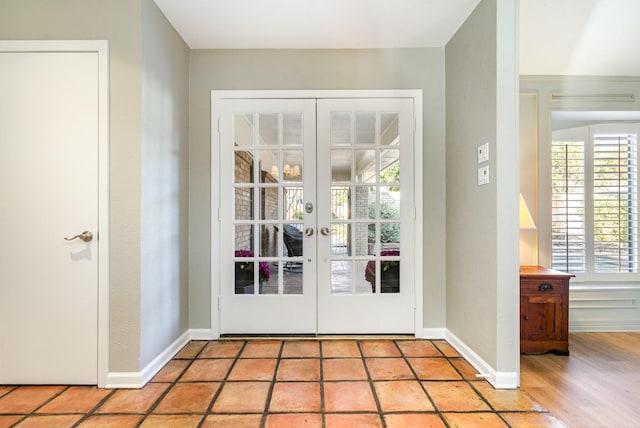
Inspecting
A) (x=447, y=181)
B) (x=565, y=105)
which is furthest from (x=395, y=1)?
(x=565, y=105)

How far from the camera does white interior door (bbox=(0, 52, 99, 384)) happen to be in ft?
6.72

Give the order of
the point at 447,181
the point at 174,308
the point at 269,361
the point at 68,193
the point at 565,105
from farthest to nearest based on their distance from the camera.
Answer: the point at 565,105, the point at 447,181, the point at 174,308, the point at 269,361, the point at 68,193

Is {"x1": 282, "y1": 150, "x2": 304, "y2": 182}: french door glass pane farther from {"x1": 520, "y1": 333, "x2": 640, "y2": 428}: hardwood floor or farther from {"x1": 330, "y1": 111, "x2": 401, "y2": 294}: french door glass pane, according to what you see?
{"x1": 520, "y1": 333, "x2": 640, "y2": 428}: hardwood floor

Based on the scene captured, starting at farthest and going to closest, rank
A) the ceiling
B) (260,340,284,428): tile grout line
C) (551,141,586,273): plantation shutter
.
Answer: (551,141,586,273): plantation shutter → the ceiling → (260,340,284,428): tile grout line

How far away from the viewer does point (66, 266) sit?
2.05 m

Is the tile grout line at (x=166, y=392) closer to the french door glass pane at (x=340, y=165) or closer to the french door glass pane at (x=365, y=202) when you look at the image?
the french door glass pane at (x=365, y=202)

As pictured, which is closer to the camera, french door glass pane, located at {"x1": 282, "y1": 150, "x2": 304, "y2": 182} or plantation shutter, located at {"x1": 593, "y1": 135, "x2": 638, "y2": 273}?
french door glass pane, located at {"x1": 282, "y1": 150, "x2": 304, "y2": 182}

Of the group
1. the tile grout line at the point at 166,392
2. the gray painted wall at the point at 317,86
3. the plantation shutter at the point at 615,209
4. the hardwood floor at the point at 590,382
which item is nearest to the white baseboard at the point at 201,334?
the gray painted wall at the point at 317,86

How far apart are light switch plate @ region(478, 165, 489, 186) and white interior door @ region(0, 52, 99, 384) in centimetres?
251

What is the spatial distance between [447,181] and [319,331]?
1.70 metres

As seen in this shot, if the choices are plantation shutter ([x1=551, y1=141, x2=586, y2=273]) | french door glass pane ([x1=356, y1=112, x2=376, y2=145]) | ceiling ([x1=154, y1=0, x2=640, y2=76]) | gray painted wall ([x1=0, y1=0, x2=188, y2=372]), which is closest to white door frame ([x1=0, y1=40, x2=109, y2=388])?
gray painted wall ([x1=0, y1=0, x2=188, y2=372])

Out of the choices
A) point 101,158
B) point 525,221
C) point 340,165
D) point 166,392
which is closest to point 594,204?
point 525,221

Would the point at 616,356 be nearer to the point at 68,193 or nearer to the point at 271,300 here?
the point at 271,300

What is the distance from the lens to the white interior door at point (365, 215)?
9.35 feet
